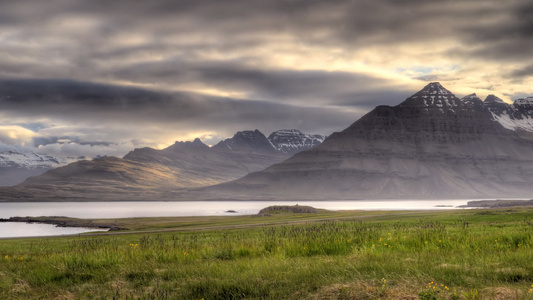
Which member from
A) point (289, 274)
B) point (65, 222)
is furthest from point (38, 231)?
point (289, 274)

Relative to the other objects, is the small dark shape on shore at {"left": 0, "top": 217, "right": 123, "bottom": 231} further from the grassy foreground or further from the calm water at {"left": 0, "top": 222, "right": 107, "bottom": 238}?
the grassy foreground

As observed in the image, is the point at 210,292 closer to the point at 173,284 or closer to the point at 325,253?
the point at 173,284

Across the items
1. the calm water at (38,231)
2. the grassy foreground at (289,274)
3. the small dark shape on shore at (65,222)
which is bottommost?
the calm water at (38,231)

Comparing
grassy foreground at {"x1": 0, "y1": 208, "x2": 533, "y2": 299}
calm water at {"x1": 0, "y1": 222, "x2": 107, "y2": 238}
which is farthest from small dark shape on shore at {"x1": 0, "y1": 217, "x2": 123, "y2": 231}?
grassy foreground at {"x1": 0, "y1": 208, "x2": 533, "y2": 299}

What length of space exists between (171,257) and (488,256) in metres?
11.7

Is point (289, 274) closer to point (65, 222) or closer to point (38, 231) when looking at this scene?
point (38, 231)

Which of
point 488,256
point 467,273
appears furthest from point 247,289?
point 488,256

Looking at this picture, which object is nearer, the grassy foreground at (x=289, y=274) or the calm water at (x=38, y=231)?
the grassy foreground at (x=289, y=274)

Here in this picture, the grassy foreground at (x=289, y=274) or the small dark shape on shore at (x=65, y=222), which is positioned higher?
the grassy foreground at (x=289, y=274)

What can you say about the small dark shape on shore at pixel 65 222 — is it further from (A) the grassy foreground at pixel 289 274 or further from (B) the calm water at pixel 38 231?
(A) the grassy foreground at pixel 289 274

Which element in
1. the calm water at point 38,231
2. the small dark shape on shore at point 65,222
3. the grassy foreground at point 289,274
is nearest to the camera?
the grassy foreground at point 289,274

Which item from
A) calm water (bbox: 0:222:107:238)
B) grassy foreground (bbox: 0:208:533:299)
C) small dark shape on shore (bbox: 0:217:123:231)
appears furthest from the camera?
small dark shape on shore (bbox: 0:217:123:231)

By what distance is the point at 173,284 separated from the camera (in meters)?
14.5

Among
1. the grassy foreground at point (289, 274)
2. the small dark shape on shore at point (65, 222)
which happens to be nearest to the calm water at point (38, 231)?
the small dark shape on shore at point (65, 222)
